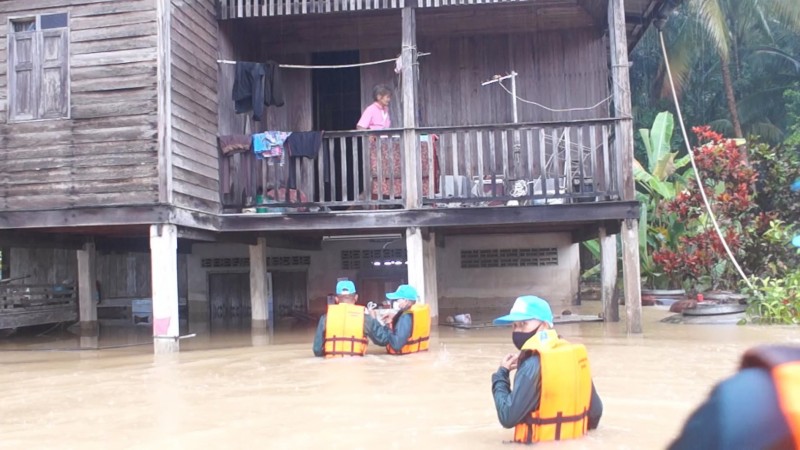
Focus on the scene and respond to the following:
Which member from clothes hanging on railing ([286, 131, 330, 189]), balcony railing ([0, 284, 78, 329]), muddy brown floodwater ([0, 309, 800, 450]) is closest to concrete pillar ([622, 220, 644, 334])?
muddy brown floodwater ([0, 309, 800, 450])

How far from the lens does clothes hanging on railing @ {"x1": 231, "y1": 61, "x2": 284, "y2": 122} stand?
1119cm

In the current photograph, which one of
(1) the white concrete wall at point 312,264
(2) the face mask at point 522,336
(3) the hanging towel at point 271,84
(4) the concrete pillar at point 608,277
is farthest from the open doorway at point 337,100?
(2) the face mask at point 522,336

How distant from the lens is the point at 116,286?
53.1ft

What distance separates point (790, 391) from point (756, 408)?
0.04 metres

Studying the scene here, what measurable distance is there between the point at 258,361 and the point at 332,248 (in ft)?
20.5

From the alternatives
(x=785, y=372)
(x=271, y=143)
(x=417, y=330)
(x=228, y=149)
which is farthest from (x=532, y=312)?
(x=228, y=149)

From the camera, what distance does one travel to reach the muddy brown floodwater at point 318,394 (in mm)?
5098

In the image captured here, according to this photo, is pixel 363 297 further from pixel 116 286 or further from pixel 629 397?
pixel 629 397

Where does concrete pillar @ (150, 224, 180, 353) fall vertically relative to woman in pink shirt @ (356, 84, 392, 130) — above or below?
below

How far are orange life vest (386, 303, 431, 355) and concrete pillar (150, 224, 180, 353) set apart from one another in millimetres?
2734

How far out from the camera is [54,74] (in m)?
10.1

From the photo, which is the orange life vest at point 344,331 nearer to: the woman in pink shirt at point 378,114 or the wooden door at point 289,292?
the woman in pink shirt at point 378,114

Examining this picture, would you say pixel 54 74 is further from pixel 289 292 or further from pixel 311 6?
pixel 289 292

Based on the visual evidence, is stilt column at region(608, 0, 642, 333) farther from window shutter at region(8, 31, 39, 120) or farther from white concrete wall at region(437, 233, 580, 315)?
window shutter at region(8, 31, 39, 120)
